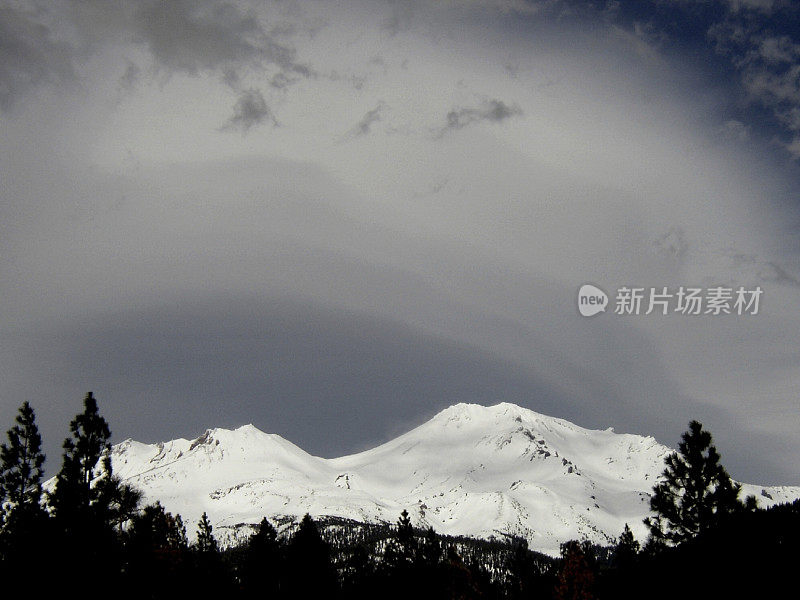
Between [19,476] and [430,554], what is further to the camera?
[430,554]

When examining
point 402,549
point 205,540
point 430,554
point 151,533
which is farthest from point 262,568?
point 151,533

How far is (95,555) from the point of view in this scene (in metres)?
29.2

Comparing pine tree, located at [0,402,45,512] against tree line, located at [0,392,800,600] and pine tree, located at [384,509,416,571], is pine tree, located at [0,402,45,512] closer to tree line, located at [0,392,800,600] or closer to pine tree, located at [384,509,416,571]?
tree line, located at [0,392,800,600]

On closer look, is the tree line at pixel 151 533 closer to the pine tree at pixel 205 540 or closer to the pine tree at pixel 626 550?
the pine tree at pixel 626 550

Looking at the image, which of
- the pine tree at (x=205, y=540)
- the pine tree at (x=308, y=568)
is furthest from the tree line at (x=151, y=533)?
the pine tree at (x=205, y=540)

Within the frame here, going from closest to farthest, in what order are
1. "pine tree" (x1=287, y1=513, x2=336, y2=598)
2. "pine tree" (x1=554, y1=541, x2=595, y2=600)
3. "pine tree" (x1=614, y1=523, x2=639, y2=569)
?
"pine tree" (x1=554, y1=541, x2=595, y2=600) → "pine tree" (x1=614, y1=523, x2=639, y2=569) → "pine tree" (x1=287, y1=513, x2=336, y2=598)

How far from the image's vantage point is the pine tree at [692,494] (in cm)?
3216

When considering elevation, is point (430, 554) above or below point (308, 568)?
above

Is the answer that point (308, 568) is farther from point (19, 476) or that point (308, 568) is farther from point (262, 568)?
point (19, 476)

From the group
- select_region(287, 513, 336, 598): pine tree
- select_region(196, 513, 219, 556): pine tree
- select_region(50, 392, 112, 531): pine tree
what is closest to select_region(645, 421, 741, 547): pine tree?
select_region(50, 392, 112, 531): pine tree

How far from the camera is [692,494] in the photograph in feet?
→ 108

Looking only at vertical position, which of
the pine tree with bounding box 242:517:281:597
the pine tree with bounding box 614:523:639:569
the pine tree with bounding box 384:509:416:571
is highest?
the pine tree with bounding box 614:523:639:569

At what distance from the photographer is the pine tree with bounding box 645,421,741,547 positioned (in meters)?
32.2

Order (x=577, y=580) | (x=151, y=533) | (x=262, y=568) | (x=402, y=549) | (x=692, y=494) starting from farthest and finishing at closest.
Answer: (x=402, y=549) < (x=262, y=568) < (x=577, y=580) < (x=151, y=533) < (x=692, y=494)
